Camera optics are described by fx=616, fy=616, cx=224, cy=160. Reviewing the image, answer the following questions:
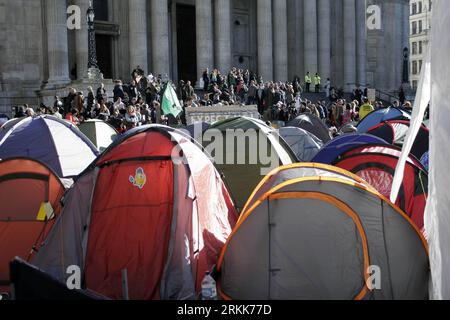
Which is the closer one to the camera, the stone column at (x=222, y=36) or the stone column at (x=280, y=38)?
the stone column at (x=222, y=36)

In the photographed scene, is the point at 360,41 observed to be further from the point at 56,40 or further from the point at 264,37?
the point at 56,40

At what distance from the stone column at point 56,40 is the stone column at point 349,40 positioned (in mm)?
21385

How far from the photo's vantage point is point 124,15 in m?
33.2

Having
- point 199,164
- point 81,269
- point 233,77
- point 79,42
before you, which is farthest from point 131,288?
point 79,42

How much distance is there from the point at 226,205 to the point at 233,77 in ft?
68.0

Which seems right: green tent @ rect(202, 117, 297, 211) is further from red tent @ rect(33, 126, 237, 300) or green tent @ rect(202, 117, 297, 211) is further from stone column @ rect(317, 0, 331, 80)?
stone column @ rect(317, 0, 331, 80)

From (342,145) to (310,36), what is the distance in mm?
30186

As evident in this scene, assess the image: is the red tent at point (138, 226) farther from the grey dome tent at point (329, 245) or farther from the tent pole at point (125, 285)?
the grey dome tent at point (329, 245)

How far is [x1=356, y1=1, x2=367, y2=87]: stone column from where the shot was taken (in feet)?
145

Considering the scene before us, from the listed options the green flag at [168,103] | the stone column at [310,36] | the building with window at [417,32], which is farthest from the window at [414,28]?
the green flag at [168,103]

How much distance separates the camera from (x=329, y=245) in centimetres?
701

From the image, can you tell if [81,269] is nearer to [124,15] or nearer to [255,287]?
[255,287]

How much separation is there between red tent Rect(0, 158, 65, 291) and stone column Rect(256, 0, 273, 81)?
29.2 meters

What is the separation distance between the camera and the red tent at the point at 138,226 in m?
7.64
